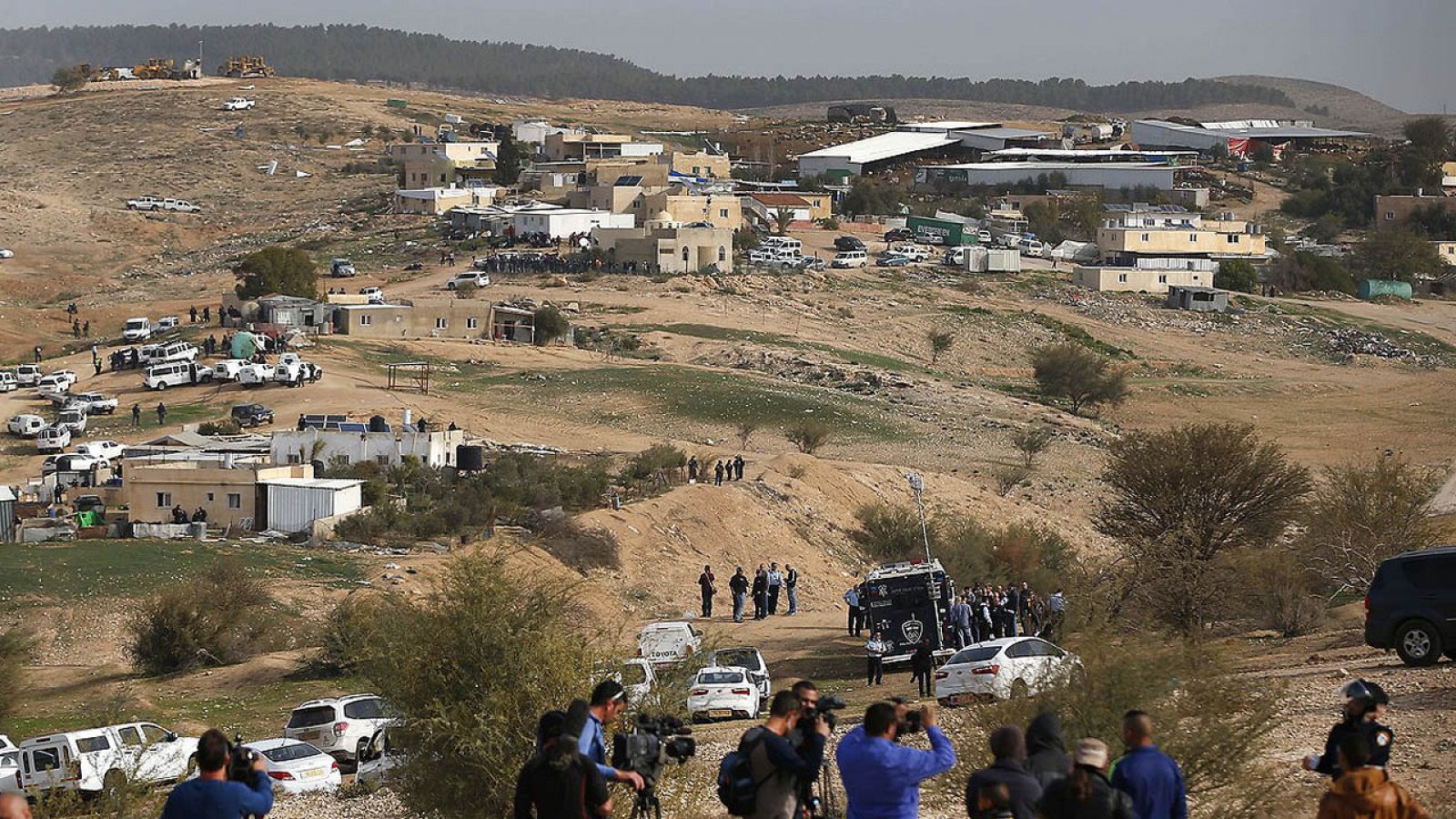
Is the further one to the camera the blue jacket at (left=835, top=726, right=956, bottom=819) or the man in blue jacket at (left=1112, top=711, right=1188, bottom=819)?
the blue jacket at (left=835, top=726, right=956, bottom=819)

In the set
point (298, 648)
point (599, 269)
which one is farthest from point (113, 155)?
point (298, 648)

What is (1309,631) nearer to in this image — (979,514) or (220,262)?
(979,514)

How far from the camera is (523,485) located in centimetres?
3809

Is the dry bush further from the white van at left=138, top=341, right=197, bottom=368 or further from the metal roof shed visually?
the white van at left=138, top=341, right=197, bottom=368

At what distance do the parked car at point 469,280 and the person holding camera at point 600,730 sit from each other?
61698mm

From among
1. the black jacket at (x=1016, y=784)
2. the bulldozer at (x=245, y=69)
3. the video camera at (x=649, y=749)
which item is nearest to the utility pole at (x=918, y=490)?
the video camera at (x=649, y=749)

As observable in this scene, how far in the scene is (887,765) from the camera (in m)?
8.45

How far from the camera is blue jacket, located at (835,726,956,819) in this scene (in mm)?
8438

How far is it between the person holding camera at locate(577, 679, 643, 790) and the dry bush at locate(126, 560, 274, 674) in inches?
731

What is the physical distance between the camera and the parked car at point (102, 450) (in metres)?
40.6

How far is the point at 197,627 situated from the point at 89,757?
9400 mm

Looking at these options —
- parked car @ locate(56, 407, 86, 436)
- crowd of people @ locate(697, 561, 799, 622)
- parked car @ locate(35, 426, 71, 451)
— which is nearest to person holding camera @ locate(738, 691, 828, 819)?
crowd of people @ locate(697, 561, 799, 622)

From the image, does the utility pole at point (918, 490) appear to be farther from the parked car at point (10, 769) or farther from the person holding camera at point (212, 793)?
the person holding camera at point (212, 793)

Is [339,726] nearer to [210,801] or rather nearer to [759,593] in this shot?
[759,593]
